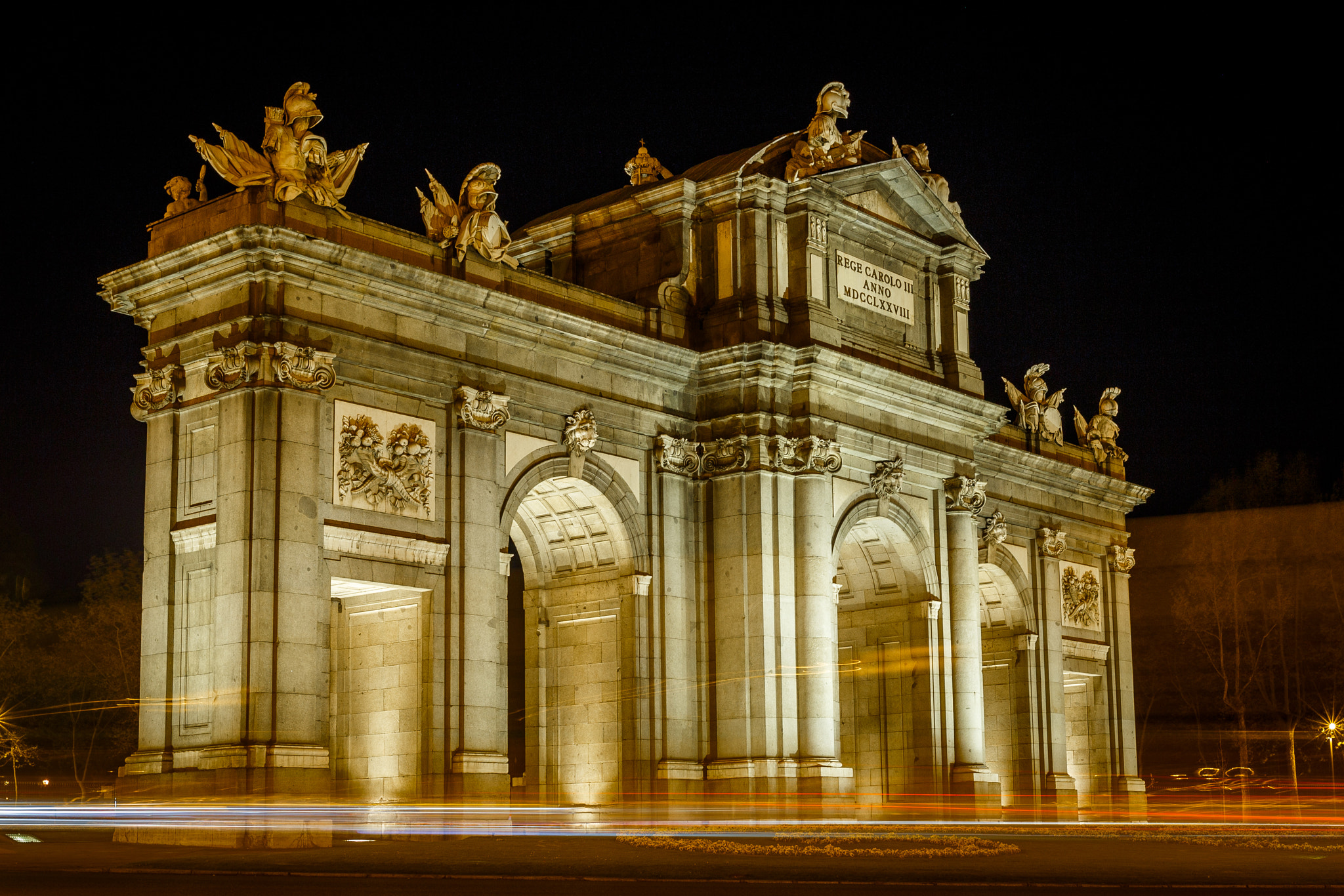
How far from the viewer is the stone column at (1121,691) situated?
56.9 meters

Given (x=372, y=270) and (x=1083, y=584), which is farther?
(x=1083, y=584)

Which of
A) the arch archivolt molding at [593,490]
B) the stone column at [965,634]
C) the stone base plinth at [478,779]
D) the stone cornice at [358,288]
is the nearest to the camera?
the stone cornice at [358,288]

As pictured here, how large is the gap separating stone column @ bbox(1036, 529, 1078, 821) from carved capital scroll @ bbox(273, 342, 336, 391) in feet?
91.4

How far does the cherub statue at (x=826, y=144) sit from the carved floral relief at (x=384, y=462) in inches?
496

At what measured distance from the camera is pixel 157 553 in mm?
33531

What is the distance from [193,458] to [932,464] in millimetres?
20127

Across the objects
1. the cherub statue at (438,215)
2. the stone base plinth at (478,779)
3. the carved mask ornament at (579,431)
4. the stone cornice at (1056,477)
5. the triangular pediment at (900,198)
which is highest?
the triangular pediment at (900,198)

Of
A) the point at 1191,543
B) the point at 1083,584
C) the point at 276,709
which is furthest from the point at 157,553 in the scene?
the point at 1191,543

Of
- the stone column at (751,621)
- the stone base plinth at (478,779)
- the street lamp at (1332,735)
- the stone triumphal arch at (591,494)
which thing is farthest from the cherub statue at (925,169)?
the street lamp at (1332,735)

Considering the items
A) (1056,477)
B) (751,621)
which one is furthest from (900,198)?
(1056,477)

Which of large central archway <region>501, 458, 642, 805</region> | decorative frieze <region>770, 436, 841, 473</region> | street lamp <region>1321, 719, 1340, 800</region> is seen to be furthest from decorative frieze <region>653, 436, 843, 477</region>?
street lamp <region>1321, 719, 1340, 800</region>

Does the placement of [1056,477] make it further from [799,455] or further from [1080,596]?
[799,455]

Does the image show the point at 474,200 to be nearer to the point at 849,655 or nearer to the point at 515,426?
the point at 515,426

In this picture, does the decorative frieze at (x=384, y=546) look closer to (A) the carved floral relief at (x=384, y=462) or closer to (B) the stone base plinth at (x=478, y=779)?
(A) the carved floral relief at (x=384, y=462)
